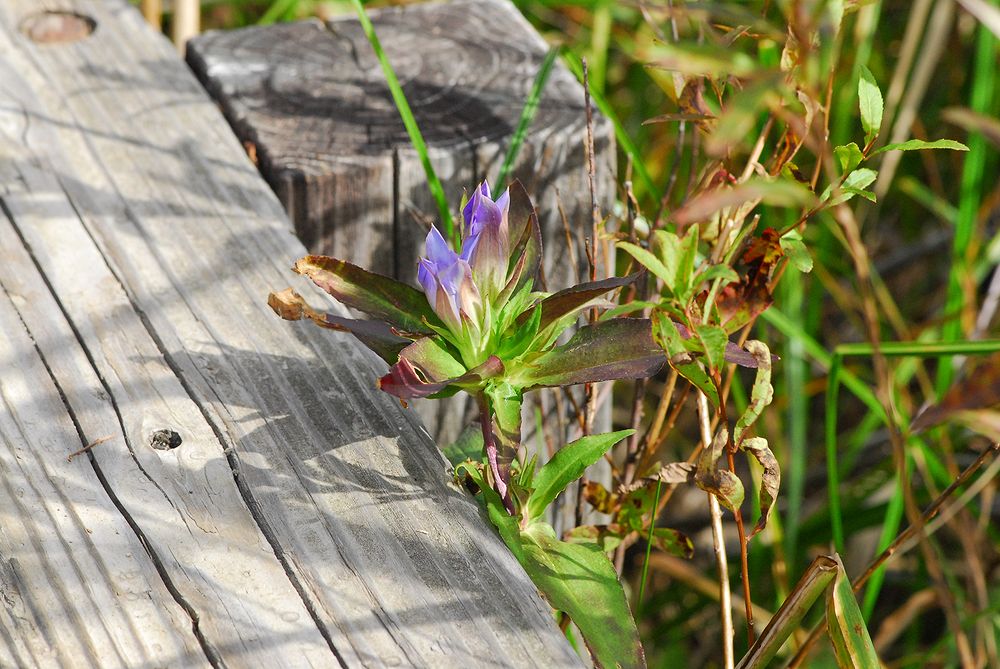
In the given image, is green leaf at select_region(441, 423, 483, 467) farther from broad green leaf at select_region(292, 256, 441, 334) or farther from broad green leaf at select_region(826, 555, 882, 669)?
broad green leaf at select_region(826, 555, 882, 669)

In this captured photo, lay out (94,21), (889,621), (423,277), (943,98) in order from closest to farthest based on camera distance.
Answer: (423,277) → (94,21) → (889,621) → (943,98)

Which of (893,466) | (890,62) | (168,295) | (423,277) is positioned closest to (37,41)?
(168,295)

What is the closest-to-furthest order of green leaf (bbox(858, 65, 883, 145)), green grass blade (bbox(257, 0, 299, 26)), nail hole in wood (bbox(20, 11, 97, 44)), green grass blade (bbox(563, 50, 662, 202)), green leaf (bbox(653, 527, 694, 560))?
green leaf (bbox(858, 65, 883, 145))
green leaf (bbox(653, 527, 694, 560))
green grass blade (bbox(563, 50, 662, 202))
nail hole in wood (bbox(20, 11, 97, 44))
green grass blade (bbox(257, 0, 299, 26))

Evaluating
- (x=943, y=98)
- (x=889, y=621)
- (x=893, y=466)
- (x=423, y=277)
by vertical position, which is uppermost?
(x=423, y=277)

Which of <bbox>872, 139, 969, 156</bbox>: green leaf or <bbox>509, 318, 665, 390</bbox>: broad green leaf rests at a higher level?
<bbox>872, 139, 969, 156</bbox>: green leaf

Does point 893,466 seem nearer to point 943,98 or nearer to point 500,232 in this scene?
point 943,98

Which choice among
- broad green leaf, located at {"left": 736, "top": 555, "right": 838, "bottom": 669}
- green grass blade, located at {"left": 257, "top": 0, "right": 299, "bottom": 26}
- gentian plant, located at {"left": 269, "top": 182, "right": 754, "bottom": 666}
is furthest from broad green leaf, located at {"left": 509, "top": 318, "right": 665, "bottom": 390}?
green grass blade, located at {"left": 257, "top": 0, "right": 299, "bottom": 26}

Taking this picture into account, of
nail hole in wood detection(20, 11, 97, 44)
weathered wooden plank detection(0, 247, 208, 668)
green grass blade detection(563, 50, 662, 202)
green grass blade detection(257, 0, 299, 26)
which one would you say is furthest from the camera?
green grass blade detection(257, 0, 299, 26)
